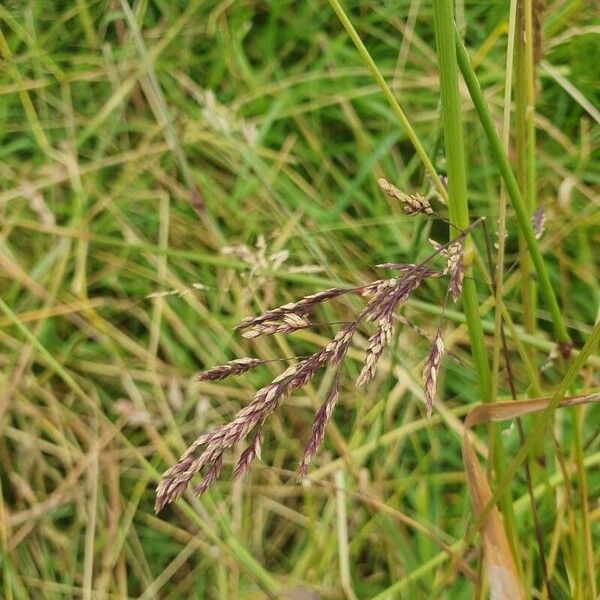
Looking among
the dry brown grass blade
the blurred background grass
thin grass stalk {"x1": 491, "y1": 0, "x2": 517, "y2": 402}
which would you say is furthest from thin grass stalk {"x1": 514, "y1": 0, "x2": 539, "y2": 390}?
the blurred background grass

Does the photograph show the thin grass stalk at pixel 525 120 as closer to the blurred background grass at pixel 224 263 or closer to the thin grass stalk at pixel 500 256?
the thin grass stalk at pixel 500 256

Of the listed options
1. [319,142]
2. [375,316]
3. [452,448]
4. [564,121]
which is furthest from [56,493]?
[564,121]

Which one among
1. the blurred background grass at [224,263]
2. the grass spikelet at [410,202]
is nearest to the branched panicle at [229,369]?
the grass spikelet at [410,202]

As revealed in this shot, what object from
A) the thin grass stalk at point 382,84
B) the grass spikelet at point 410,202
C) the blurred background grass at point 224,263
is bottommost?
the blurred background grass at point 224,263

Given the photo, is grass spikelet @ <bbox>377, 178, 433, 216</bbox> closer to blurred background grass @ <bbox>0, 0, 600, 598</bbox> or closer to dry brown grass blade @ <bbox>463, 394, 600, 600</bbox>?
dry brown grass blade @ <bbox>463, 394, 600, 600</bbox>

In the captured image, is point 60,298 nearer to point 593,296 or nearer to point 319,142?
point 319,142
